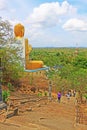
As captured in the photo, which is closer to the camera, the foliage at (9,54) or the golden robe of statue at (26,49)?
the foliage at (9,54)

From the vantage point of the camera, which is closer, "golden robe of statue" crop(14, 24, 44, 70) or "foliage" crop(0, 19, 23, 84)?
"foliage" crop(0, 19, 23, 84)

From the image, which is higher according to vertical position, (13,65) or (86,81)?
(13,65)

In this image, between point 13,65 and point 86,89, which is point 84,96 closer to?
point 86,89

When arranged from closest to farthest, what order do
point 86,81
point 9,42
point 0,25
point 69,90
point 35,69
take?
point 0,25 → point 9,42 → point 86,81 → point 69,90 → point 35,69

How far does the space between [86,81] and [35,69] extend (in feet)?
39.2

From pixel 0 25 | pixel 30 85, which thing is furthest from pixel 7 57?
pixel 30 85

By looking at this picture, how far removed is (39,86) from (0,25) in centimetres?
1028

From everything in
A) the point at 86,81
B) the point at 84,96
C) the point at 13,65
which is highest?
the point at 13,65

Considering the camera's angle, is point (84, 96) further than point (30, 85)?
No

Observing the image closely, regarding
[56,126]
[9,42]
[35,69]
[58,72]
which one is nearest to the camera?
[56,126]

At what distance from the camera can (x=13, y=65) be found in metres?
23.5

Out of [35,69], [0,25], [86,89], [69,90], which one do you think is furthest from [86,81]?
[35,69]

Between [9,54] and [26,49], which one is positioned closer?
[9,54]

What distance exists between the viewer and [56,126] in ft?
36.2
